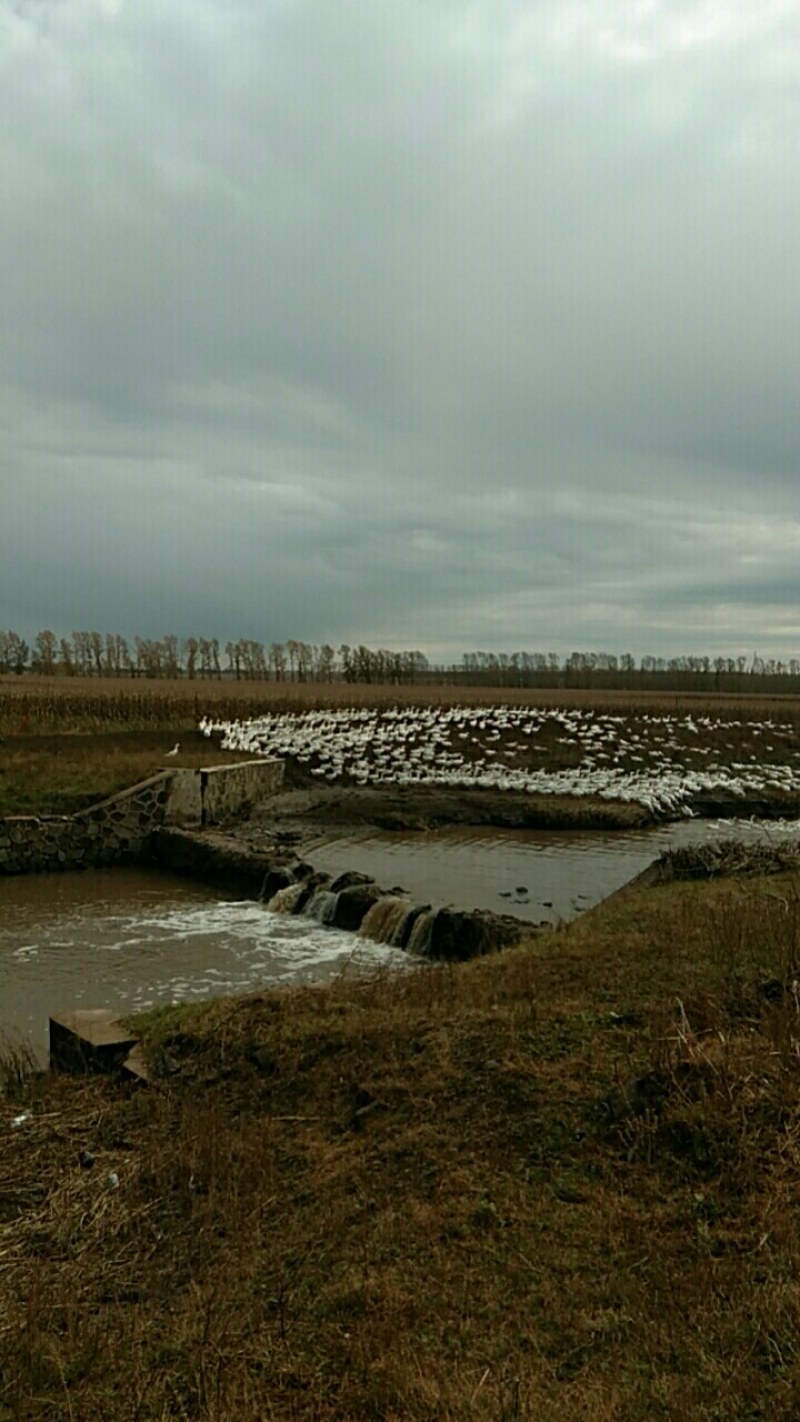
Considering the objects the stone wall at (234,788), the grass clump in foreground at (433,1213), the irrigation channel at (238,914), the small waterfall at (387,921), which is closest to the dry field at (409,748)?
the stone wall at (234,788)

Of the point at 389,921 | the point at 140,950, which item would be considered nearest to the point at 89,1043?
the point at 140,950

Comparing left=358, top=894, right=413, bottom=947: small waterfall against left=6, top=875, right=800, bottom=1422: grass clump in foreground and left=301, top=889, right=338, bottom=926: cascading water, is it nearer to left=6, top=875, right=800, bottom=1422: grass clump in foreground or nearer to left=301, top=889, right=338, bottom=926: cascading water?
left=301, top=889, right=338, bottom=926: cascading water

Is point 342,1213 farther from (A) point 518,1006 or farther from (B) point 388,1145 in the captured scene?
(A) point 518,1006

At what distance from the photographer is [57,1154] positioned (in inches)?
216

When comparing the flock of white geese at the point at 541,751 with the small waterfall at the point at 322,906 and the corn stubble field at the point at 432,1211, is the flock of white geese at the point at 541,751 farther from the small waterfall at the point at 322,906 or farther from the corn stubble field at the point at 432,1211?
the corn stubble field at the point at 432,1211

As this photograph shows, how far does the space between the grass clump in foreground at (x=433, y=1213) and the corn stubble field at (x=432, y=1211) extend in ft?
0.05

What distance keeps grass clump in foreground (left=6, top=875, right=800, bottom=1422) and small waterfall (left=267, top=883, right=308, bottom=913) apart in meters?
7.90

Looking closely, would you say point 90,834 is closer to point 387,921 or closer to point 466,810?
point 387,921

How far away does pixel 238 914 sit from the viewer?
15.0 m

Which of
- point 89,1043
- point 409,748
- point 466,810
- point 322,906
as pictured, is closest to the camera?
point 89,1043

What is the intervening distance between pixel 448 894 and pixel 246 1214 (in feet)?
36.3

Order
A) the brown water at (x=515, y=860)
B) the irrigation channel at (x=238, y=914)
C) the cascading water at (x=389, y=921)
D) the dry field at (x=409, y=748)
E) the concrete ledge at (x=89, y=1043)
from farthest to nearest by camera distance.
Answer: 1. the dry field at (x=409, y=748)
2. the brown water at (x=515, y=860)
3. the cascading water at (x=389, y=921)
4. the irrigation channel at (x=238, y=914)
5. the concrete ledge at (x=89, y=1043)

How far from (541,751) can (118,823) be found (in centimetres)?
1641

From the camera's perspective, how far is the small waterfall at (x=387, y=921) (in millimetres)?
12961
